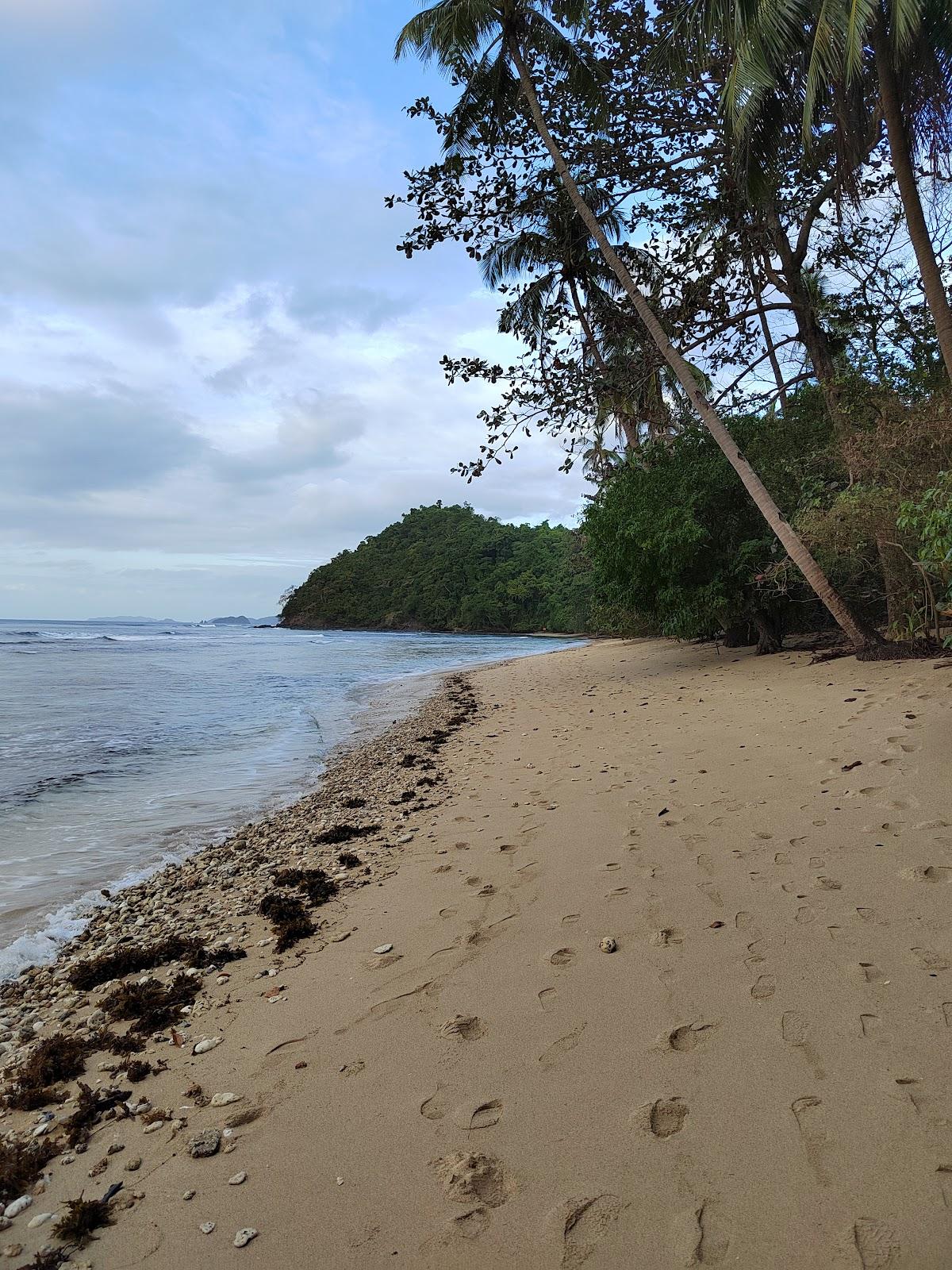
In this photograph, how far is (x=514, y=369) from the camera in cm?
1138

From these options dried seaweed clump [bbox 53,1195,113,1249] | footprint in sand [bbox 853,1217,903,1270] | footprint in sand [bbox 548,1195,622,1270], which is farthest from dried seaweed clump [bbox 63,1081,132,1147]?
footprint in sand [bbox 853,1217,903,1270]

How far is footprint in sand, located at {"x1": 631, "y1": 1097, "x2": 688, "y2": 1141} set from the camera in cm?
193

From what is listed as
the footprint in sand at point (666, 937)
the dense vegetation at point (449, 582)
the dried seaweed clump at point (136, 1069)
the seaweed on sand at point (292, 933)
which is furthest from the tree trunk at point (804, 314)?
the dense vegetation at point (449, 582)

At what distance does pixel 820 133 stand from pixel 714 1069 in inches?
514

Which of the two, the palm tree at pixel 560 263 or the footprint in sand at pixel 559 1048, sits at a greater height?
the palm tree at pixel 560 263

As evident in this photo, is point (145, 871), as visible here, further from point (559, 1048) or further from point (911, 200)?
point (911, 200)

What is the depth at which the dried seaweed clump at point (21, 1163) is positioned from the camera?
2021 mm

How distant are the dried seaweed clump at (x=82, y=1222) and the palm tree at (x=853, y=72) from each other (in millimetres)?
9755

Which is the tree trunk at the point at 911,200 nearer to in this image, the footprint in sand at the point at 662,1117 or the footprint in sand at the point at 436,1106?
the footprint in sand at the point at 662,1117

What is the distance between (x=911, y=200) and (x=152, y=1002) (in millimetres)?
10260

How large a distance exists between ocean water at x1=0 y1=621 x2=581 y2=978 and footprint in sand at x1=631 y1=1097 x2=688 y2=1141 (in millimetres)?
3567

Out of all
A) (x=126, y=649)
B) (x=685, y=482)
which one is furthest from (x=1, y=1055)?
(x=126, y=649)

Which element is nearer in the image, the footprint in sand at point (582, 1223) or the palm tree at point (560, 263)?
the footprint in sand at point (582, 1223)

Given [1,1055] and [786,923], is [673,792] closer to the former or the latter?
[786,923]
